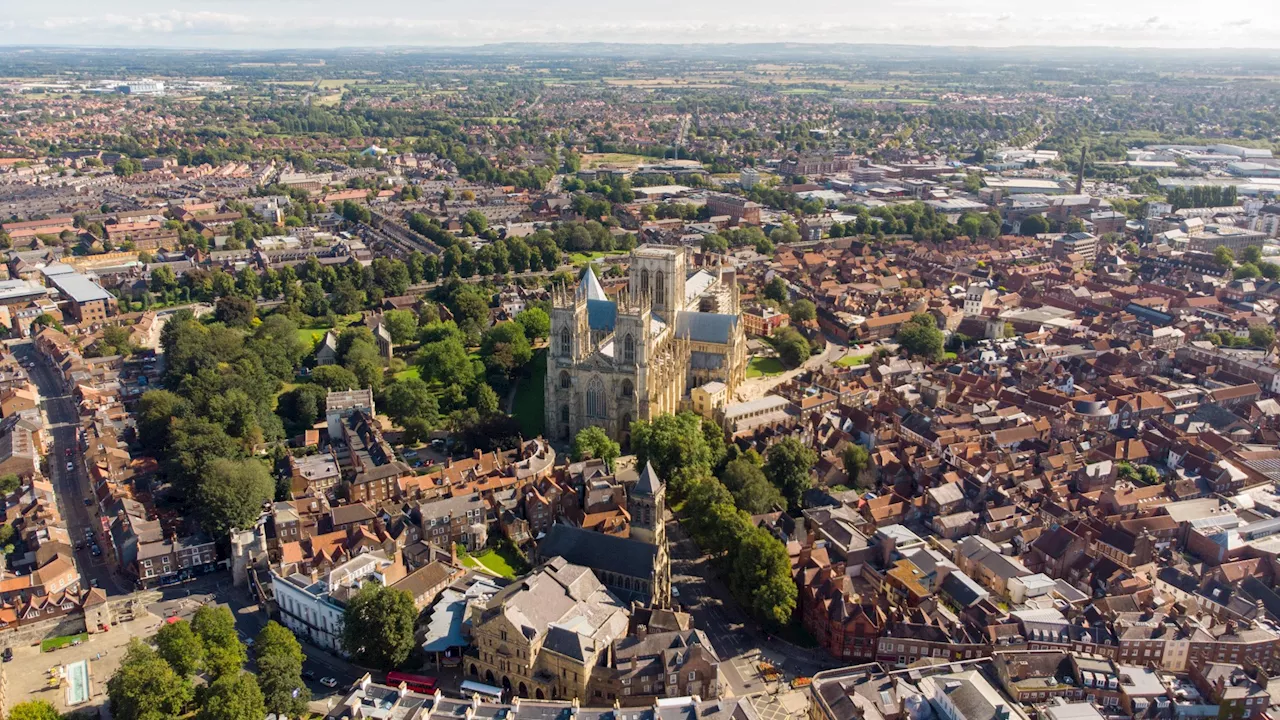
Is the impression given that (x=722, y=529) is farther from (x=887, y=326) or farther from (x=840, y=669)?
(x=887, y=326)

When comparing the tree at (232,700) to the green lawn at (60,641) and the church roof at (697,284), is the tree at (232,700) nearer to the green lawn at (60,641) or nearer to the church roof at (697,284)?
the green lawn at (60,641)

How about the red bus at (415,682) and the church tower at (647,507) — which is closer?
the red bus at (415,682)

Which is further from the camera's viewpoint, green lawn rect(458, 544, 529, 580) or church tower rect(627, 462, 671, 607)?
green lawn rect(458, 544, 529, 580)

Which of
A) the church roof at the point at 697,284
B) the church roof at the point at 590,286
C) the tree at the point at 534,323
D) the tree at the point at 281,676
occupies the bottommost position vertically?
the tree at the point at 281,676

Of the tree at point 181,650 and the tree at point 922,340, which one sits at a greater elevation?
the tree at point 922,340

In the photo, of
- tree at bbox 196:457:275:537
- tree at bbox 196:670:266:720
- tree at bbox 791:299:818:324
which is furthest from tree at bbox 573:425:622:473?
tree at bbox 791:299:818:324

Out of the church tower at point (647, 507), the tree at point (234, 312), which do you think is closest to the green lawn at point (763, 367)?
the church tower at point (647, 507)

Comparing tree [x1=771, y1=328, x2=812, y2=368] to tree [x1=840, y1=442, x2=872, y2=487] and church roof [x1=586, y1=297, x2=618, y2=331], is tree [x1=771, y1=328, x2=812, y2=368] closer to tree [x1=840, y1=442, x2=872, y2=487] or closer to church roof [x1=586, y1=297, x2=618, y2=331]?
church roof [x1=586, y1=297, x2=618, y2=331]

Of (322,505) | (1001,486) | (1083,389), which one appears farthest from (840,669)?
(1083,389)
